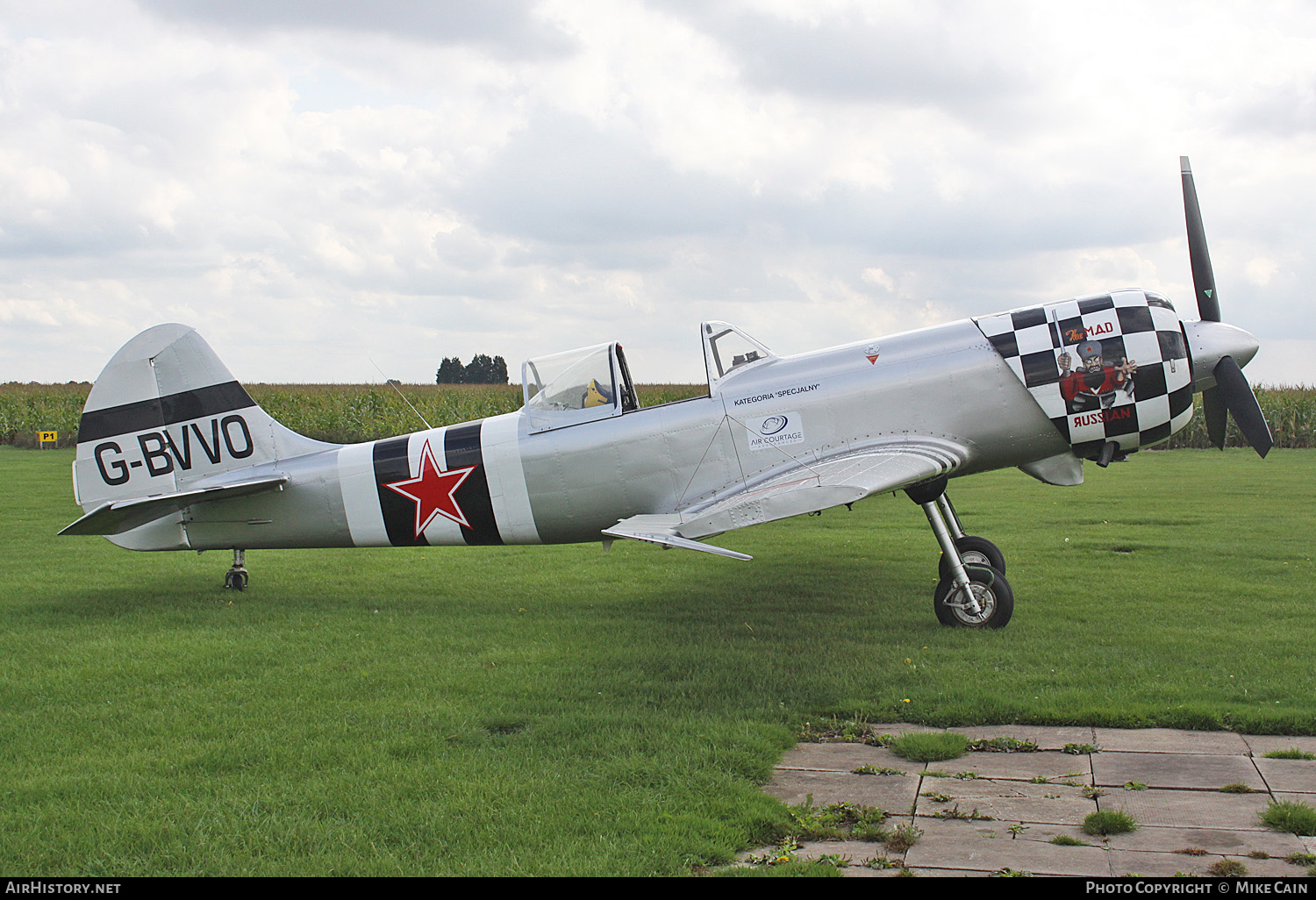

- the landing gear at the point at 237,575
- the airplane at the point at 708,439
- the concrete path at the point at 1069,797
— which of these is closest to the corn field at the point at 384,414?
the landing gear at the point at 237,575

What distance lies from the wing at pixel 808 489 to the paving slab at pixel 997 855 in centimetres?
222

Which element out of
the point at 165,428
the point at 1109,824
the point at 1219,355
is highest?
the point at 165,428

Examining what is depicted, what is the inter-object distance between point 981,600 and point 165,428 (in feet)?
25.9

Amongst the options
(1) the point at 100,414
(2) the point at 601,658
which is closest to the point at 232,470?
(1) the point at 100,414

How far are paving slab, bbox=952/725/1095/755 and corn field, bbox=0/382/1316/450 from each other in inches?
878

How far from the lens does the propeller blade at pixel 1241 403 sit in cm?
783

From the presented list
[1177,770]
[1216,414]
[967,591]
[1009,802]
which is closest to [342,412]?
[967,591]

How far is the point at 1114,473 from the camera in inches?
824

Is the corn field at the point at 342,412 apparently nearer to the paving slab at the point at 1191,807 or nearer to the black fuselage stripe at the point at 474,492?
the black fuselage stripe at the point at 474,492

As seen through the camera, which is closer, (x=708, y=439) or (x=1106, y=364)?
(x=1106, y=364)

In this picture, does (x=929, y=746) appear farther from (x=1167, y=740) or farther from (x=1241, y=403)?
(x=1241, y=403)

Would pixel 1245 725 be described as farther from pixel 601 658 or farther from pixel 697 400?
pixel 697 400

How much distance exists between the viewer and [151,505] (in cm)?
857

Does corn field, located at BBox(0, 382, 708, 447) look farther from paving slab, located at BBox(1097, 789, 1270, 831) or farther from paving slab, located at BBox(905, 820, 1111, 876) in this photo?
paving slab, located at BBox(905, 820, 1111, 876)
